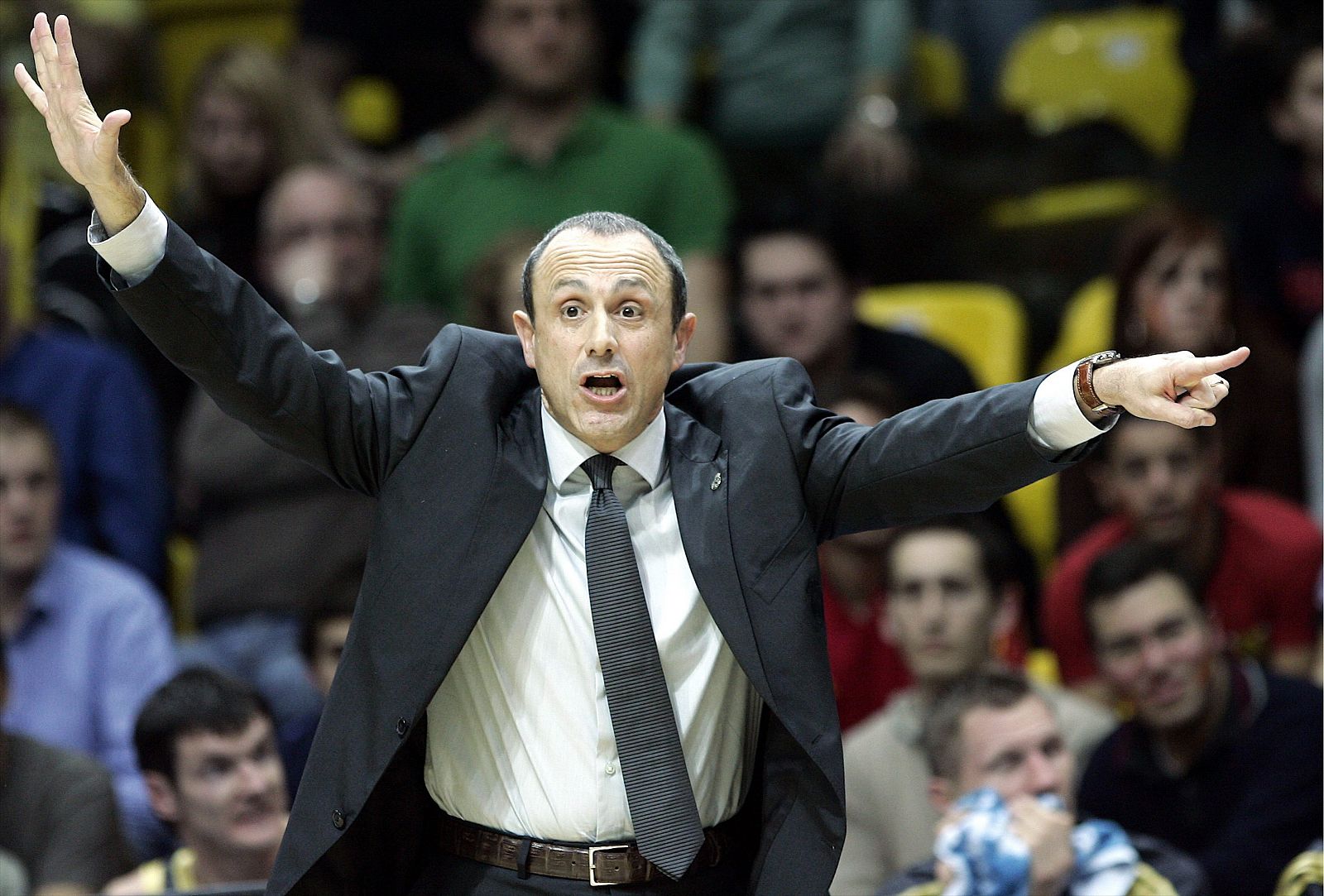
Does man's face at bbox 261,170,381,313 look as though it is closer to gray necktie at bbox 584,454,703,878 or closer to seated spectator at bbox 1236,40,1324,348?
seated spectator at bbox 1236,40,1324,348

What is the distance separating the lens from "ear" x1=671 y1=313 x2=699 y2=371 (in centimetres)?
262

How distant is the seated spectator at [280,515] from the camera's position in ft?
16.2

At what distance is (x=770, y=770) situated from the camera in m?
2.54

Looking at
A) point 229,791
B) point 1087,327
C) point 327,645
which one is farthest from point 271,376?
point 1087,327

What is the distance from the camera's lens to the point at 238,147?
6.17m

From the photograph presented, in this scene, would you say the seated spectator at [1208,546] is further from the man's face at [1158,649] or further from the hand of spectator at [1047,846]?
the hand of spectator at [1047,846]

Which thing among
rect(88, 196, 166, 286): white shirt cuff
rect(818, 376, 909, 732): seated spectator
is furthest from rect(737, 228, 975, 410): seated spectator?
rect(88, 196, 166, 286): white shirt cuff

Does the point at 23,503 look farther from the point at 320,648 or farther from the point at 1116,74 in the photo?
the point at 1116,74

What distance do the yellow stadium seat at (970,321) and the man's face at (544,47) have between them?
1.15 metres

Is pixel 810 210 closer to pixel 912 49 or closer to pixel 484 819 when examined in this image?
pixel 912 49

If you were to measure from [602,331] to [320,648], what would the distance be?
235 centimetres

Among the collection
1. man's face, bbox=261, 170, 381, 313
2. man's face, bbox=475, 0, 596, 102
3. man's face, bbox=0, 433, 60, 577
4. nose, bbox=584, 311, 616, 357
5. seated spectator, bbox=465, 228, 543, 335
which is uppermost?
man's face, bbox=475, 0, 596, 102

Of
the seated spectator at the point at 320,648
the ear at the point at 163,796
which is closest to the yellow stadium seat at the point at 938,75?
the seated spectator at the point at 320,648

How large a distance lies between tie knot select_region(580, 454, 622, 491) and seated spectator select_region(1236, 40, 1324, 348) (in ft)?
11.5
